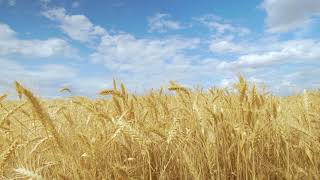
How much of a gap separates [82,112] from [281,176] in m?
1.85

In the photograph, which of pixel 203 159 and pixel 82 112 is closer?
pixel 203 159

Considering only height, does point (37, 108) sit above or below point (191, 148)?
above

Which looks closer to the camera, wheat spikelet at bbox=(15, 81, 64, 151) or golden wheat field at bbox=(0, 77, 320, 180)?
wheat spikelet at bbox=(15, 81, 64, 151)

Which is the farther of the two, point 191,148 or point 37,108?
point 191,148

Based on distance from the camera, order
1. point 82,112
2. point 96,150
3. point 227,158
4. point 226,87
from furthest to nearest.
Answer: point 82,112 < point 226,87 < point 227,158 < point 96,150

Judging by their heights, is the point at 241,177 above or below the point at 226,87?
below

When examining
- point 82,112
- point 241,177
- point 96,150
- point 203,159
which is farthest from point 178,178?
point 82,112

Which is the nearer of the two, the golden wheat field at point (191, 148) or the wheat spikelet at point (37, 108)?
the wheat spikelet at point (37, 108)

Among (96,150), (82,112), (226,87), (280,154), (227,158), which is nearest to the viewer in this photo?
(96,150)

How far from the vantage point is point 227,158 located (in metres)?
1.91

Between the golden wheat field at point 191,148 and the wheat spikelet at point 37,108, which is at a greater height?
the wheat spikelet at point 37,108

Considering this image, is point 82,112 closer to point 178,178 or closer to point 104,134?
point 104,134

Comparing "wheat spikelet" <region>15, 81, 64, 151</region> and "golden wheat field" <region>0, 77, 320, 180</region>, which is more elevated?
"wheat spikelet" <region>15, 81, 64, 151</region>

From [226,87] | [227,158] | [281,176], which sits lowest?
[281,176]
